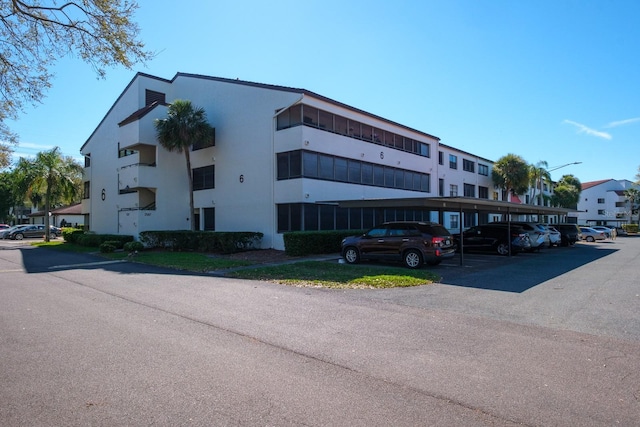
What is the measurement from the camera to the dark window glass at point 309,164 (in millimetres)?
21281

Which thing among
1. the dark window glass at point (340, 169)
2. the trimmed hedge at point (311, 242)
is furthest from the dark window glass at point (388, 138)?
the trimmed hedge at point (311, 242)

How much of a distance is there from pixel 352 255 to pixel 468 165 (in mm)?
29392

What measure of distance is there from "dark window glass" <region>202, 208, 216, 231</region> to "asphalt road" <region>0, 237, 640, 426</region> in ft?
52.6

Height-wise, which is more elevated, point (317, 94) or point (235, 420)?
point (317, 94)

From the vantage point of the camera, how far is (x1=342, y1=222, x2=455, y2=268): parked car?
14.3 metres

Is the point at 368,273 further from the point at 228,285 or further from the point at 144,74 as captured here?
the point at 144,74

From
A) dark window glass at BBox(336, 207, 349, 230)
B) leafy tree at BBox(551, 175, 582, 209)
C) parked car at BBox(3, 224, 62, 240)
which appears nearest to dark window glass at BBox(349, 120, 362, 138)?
dark window glass at BBox(336, 207, 349, 230)

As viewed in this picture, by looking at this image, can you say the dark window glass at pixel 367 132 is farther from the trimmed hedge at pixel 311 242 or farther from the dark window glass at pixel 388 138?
the trimmed hedge at pixel 311 242

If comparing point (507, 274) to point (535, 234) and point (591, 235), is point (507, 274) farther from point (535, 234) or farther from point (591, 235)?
point (591, 235)

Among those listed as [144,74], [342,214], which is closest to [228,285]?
[342,214]

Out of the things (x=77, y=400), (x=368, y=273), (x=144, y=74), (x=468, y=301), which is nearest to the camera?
(x=77, y=400)

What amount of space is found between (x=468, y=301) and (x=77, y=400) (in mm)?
7444

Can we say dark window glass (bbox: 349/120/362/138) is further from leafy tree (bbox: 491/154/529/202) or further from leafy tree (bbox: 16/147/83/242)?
leafy tree (bbox: 16/147/83/242)

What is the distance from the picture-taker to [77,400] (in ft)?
13.0
